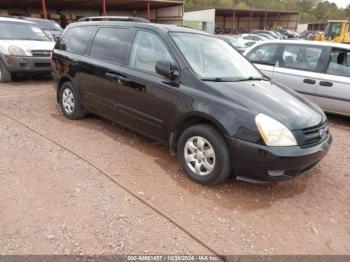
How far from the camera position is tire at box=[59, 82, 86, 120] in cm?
537

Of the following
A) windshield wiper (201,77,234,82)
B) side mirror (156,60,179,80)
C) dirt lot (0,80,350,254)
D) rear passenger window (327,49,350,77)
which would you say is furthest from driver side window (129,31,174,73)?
rear passenger window (327,49,350,77)

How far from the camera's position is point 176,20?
30.9 meters

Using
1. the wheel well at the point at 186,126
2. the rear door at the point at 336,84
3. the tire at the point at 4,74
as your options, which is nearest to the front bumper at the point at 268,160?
the wheel well at the point at 186,126

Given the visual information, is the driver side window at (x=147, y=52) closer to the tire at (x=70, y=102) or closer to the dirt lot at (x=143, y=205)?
the dirt lot at (x=143, y=205)

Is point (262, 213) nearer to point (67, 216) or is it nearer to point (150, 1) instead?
point (67, 216)

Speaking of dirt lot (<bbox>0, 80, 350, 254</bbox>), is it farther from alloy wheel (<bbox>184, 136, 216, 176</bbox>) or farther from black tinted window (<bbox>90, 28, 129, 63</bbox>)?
black tinted window (<bbox>90, 28, 129, 63</bbox>)

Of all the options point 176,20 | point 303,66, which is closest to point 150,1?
point 176,20

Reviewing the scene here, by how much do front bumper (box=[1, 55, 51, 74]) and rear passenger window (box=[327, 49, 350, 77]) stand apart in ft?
23.2

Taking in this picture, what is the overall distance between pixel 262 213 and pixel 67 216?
1.90 m

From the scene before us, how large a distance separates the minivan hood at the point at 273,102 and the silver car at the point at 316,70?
2.68 meters

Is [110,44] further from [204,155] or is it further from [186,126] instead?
[204,155]

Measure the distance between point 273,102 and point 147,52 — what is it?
1750mm

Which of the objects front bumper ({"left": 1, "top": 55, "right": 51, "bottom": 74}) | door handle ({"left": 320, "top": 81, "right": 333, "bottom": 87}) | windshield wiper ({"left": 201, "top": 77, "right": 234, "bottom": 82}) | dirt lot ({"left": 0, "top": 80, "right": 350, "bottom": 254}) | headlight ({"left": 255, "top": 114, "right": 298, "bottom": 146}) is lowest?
dirt lot ({"left": 0, "top": 80, "right": 350, "bottom": 254})

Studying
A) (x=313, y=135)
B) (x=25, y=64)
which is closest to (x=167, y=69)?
(x=313, y=135)
